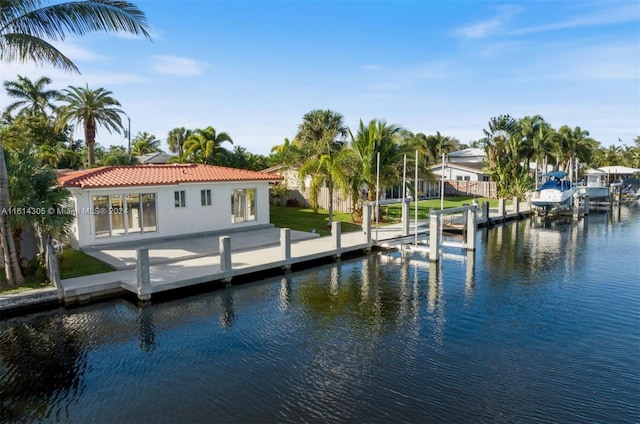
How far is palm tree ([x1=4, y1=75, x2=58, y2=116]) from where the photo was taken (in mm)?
46281

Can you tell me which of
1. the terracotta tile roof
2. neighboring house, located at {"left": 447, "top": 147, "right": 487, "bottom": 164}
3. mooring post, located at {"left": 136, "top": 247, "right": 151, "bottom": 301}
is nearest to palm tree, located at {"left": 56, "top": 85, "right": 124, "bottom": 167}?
the terracotta tile roof

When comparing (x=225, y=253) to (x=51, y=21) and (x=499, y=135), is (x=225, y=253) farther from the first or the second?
(x=499, y=135)

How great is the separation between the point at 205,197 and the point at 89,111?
55.5 feet

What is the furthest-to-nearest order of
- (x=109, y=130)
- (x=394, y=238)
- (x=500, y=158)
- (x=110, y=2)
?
(x=500, y=158) < (x=109, y=130) < (x=394, y=238) < (x=110, y=2)

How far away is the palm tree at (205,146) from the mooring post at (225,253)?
22.5 meters

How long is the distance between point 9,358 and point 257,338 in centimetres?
547

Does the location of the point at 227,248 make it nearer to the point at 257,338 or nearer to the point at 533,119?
the point at 257,338

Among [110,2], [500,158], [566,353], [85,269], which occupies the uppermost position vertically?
[110,2]

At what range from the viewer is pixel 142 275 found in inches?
541

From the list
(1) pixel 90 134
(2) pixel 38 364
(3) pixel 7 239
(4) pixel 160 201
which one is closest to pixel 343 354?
(2) pixel 38 364

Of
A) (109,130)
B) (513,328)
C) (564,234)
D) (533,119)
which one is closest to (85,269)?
(513,328)

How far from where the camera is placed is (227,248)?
51.2 feet

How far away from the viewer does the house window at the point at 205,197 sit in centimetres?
2242

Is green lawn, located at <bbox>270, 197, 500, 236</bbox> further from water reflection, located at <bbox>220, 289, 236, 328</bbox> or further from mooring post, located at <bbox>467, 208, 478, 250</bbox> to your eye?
water reflection, located at <bbox>220, 289, 236, 328</bbox>
